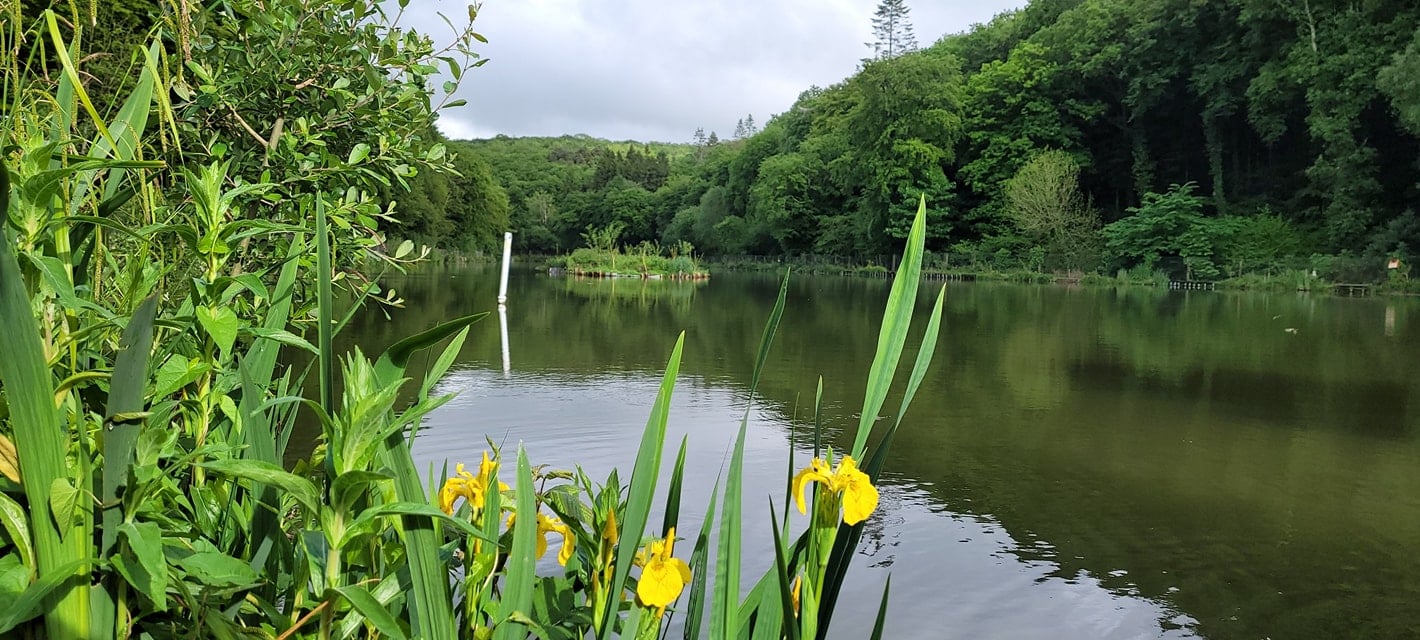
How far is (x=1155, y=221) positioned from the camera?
109 ft

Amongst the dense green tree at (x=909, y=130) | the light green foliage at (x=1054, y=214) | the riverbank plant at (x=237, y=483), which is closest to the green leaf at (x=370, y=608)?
the riverbank plant at (x=237, y=483)

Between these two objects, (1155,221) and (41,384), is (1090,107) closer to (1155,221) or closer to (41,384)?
(1155,221)

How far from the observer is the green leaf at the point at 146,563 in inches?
23.4

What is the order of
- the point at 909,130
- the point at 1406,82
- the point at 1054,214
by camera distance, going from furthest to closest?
the point at 909,130 → the point at 1054,214 → the point at 1406,82

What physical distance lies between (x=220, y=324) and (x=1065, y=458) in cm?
528

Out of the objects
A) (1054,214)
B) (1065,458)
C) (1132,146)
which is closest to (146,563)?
(1065,458)

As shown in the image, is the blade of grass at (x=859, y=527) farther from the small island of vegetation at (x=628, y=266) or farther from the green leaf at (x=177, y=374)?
the small island of vegetation at (x=628, y=266)

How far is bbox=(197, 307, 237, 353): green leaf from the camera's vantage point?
30.1 inches

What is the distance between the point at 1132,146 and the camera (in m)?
39.8

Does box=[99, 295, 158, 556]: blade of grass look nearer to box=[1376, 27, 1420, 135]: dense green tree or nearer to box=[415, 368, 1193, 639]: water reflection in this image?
box=[415, 368, 1193, 639]: water reflection

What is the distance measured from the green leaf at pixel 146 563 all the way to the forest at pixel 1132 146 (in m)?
28.3

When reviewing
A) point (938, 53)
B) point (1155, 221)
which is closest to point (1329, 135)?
point (1155, 221)

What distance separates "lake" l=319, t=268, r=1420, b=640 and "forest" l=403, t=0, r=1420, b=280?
19.1m

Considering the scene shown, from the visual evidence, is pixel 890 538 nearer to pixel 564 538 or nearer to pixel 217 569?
pixel 564 538
